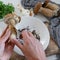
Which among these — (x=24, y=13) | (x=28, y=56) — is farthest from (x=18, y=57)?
(x=24, y=13)

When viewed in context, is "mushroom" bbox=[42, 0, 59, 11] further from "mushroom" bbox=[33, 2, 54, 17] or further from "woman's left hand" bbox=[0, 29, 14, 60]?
"woman's left hand" bbox=[0, 29, 14, 60]

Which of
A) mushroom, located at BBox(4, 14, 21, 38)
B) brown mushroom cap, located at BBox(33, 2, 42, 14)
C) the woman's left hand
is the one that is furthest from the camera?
brown mushroom cap, located at BBox(33, 2, 42, 14)

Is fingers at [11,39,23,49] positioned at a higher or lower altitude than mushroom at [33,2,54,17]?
higher

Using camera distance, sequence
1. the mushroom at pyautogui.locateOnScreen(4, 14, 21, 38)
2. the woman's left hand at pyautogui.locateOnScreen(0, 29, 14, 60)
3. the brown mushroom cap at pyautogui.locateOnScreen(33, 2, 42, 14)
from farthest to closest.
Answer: the brown mushroom cap at pyautogui.locateOnScreen(33, 2, 42, 14) → the mushroom at pyautogui.locateOnScreen(4, 14, 21, 38) → the woman's left hand at pyautogui.locateOnScreen(0, 29, 14, 60)

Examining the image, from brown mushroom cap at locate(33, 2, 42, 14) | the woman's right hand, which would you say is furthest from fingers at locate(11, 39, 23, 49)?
brown mushroom cap at locate(33, 2, 42, 14)

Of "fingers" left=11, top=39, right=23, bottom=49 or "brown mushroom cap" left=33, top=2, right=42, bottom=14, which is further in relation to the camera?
"brown mushroom cap" left=33, top=2, right=42, bottom=14

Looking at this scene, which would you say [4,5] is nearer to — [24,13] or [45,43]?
[24,13]

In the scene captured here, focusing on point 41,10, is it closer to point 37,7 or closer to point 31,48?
point 37,7

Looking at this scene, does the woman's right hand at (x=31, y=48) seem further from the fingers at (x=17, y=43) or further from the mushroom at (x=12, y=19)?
the mushroom at (x=12, y=19)

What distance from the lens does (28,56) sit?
2.25 feet

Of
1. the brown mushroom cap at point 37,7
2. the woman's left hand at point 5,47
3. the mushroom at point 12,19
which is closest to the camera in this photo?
the woman's left hand at point 5,47

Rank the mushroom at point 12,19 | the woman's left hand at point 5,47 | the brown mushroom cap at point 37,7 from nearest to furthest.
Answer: the woman's left hand at point 5,47
the mushroom at point 12,19
the brown mushroom cap at point 37,7

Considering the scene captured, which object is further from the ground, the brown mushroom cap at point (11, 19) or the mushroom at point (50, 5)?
the mushroom at point (50, 5)

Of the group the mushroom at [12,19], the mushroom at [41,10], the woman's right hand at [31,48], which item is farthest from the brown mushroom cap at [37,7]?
the woman's right hand at [31,48]
